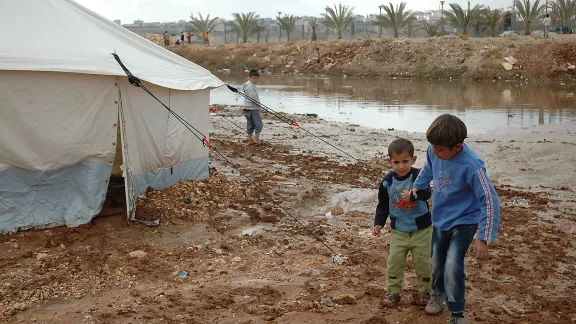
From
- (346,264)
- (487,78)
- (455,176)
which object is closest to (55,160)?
(346,264)

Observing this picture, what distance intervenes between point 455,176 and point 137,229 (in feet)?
12.3

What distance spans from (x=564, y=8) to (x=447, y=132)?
139ft

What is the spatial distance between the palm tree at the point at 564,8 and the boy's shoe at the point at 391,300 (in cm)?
4093

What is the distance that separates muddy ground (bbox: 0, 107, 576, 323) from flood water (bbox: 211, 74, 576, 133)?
6847 mm

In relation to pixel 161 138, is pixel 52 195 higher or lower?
lower

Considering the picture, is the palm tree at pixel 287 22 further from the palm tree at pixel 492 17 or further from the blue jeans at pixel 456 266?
the blue jeans at pixel 456 266

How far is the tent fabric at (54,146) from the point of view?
6.33 metres

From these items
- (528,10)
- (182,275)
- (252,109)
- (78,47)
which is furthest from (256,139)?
(528,10)

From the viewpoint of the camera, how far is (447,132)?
3744mm

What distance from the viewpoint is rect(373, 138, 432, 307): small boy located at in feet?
14.3

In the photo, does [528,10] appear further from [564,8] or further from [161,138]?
[161,138]

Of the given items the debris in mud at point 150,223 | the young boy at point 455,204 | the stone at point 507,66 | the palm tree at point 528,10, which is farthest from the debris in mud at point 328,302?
the palm tree at point 528,10

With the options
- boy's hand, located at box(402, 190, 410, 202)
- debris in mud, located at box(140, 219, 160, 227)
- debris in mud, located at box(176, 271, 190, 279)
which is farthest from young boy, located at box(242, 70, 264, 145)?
boy's hand, located at box(402, 190, 410, 202)

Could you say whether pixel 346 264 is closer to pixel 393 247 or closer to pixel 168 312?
pixel 393 247
